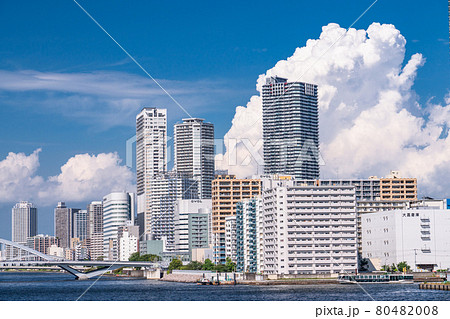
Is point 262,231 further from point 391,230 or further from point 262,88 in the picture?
point 262,88

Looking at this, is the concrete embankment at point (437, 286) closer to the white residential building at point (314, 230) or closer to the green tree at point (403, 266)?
the white residential building at point (314, 230)

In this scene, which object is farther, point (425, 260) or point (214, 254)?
point (214, 254)

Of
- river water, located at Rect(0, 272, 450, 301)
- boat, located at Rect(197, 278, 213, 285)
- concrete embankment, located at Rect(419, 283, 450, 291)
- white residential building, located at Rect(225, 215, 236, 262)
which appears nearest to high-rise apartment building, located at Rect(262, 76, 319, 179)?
white residential building, located at Rect(225, 215, 236, 262)

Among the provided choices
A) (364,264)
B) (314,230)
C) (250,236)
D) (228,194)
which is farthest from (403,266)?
(228,194)

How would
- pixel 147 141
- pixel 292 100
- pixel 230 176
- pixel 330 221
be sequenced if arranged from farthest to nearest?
pixel 147 141 → pixel 292 100 → pixel 230 176 → pixel 330 221

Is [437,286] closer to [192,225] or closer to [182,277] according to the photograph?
[182,277]

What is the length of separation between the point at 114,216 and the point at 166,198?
18.1m

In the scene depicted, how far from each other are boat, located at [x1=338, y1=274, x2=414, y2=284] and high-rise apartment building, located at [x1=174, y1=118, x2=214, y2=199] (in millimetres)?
97675

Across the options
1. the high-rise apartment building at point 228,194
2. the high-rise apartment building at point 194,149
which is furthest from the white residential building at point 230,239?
the high-rise apartment building at point 194,149

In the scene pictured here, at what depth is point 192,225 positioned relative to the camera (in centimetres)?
12375

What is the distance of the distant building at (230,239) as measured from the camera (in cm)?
9899

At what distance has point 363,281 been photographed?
7194 centimetres

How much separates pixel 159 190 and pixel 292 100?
33.9 meters
